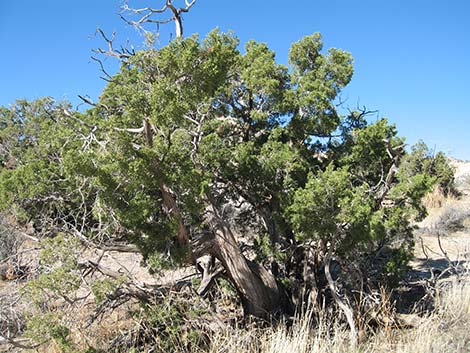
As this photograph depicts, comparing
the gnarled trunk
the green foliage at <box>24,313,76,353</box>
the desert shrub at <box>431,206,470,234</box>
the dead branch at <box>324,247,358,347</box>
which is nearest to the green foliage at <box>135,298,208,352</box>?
the gnarled trunk

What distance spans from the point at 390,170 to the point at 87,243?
4.86m

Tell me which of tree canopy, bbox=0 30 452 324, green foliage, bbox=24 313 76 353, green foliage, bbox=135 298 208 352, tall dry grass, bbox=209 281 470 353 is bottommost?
tall dry grass, bbox=209 281 470 353

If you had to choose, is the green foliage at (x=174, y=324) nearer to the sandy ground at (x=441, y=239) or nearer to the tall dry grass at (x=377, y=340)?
the tall dry grass at (x=377, y=340)

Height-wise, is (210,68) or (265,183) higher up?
(210,68)

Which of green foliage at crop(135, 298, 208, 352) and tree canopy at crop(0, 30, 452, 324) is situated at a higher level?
tree canopy at crop(0, 30, 452, 324)

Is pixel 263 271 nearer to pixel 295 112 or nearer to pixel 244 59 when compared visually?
pixel 295 112

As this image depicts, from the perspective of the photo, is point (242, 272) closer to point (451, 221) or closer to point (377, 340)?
point (377, 340)

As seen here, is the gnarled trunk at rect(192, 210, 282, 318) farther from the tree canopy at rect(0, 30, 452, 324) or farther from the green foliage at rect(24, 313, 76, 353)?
the green foliage at rect(24, 313, 76, 353)

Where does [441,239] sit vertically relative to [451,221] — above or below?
below

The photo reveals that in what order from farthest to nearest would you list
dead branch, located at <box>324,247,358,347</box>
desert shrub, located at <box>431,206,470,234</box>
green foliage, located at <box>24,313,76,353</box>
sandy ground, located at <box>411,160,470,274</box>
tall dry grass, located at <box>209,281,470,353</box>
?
desert shrub, located at <box>431,206,470,234</box> < sandy ground, located at <box>411,160,470,274</box> < dead branch, located at <box>324,247,358,347</box> < green foliage, located at <box>24,313,76,353</box> < tall dry grass, located at <box>209,281,470,353</box>

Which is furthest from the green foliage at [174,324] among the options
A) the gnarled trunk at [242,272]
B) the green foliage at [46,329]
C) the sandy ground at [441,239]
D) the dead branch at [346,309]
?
the sandy ground at [441,239]

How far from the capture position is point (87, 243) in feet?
18.8

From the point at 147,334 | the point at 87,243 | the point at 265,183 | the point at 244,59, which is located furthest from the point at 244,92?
the point at 147,334

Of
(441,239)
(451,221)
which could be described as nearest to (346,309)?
(441,239)
